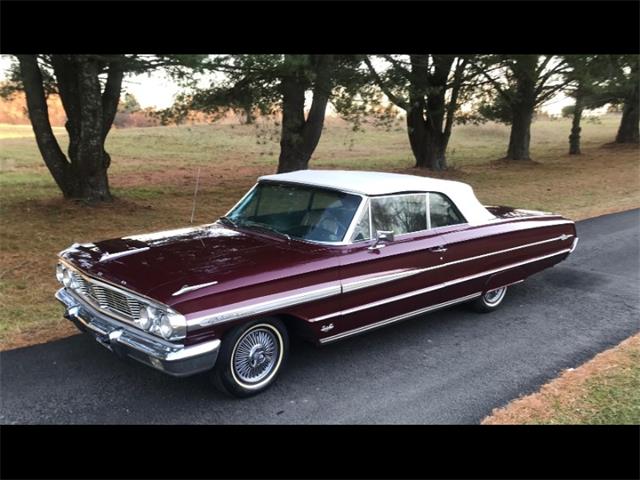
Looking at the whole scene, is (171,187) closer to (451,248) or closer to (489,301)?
(489,301)

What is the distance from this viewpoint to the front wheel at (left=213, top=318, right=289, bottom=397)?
367 centimetres

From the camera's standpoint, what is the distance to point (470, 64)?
16.6m

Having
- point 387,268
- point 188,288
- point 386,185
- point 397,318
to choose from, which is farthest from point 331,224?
point 188,288

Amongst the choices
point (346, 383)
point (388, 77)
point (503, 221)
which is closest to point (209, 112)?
point (388, 77)

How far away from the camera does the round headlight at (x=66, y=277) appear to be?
4.32 m

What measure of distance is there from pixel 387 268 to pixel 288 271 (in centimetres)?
101

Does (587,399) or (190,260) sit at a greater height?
(190,260)

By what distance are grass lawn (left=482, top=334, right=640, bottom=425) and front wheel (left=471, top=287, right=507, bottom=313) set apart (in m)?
1.37

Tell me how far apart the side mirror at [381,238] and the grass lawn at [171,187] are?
286cm

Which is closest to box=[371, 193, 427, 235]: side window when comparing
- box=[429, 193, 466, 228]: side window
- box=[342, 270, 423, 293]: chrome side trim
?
box=[429, 193, 466, 228]: side window

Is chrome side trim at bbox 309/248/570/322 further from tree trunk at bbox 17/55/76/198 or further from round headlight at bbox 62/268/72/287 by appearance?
tree trunk at bbox 17/55/76/198

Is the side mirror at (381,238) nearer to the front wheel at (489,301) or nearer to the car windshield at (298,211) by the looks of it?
the car windshield at (298,211)

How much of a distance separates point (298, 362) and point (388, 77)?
10.4 meters

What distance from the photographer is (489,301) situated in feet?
19.0
